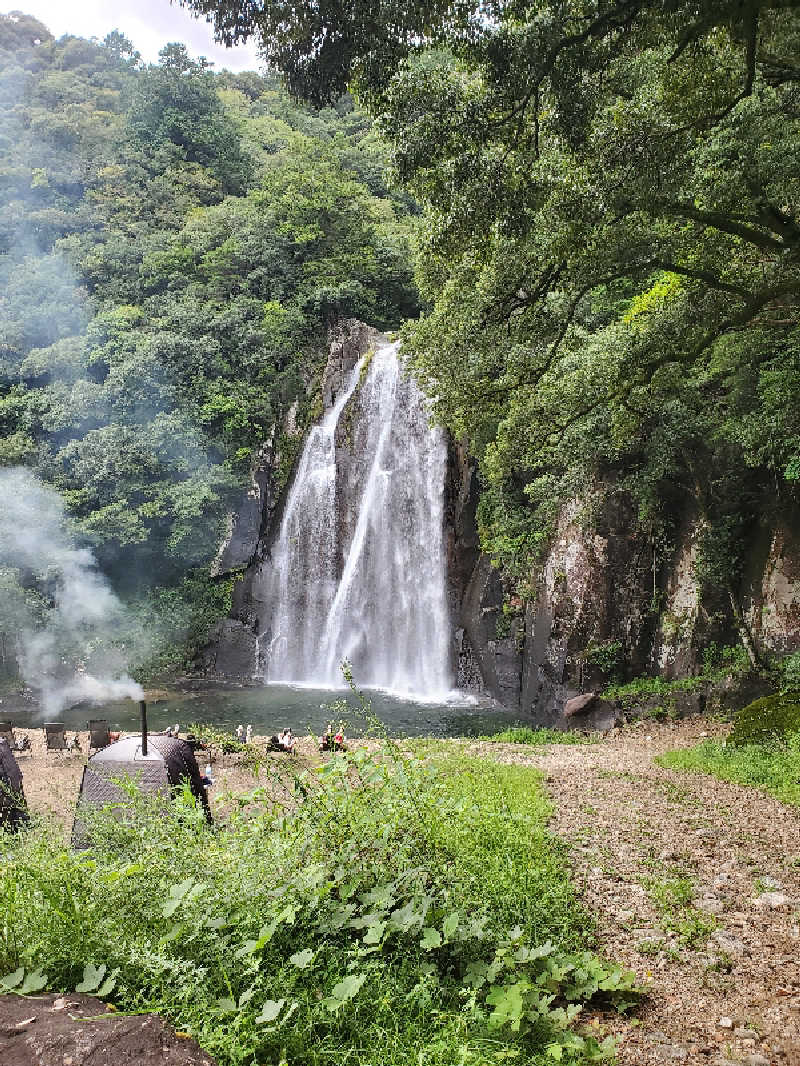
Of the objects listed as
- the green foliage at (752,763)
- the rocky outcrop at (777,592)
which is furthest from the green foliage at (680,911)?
the rocky outcrop at (777,592)

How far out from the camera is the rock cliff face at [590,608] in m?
12.3

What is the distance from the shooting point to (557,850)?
17.2 feet

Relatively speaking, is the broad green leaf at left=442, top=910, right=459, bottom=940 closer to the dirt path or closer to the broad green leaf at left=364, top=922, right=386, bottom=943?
the broad green leaf at left=364, top=922, right=386, bottom=943

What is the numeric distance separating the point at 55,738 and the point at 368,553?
9678 mm

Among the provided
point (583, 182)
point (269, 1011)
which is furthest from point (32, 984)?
point (583, 182)

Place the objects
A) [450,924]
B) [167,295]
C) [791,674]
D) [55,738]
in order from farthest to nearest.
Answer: [167,295] → [55,738] → [791,674] → [450,924]

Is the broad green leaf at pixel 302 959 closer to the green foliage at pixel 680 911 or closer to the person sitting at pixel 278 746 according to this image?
the green foliage at pixel 680 911

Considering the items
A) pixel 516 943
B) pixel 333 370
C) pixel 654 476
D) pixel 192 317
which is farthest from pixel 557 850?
pixel 192 317

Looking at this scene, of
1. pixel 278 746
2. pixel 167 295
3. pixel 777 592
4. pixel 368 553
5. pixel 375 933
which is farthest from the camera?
pixel 167 295

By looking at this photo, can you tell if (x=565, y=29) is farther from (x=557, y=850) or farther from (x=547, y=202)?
(x=557, y=850)

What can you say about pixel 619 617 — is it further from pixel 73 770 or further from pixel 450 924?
pixel 450 924

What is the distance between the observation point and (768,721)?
9.59 metres

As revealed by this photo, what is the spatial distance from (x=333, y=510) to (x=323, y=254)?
36.2 ft

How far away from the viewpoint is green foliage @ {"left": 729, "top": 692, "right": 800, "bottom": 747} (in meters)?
9.29
